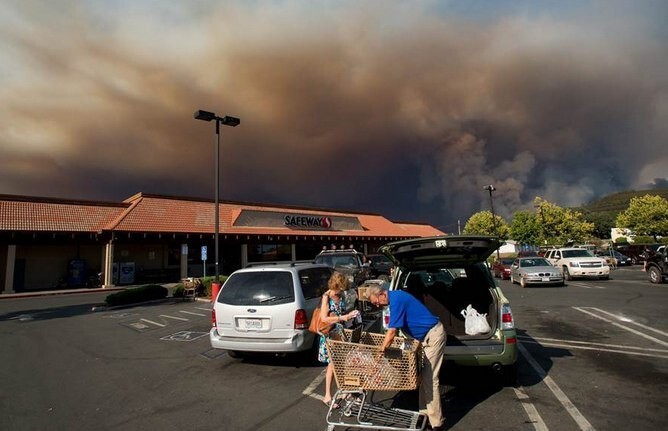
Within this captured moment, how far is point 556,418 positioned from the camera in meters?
4.00

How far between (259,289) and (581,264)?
778 inches

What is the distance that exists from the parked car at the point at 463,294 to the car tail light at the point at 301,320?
1560 mm

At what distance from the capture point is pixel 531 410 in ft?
13.9

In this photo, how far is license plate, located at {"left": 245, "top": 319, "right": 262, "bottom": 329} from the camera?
612 cm

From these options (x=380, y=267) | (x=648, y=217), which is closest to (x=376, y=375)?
(x=380, y=267)

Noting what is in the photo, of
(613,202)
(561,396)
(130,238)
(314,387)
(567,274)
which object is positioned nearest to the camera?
(561,396)

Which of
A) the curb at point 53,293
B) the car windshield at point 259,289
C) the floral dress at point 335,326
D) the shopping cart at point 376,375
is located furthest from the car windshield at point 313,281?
the curb at point 53,293

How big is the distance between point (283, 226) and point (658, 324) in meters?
30.3

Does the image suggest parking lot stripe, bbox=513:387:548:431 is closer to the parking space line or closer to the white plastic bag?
the white plastic bag

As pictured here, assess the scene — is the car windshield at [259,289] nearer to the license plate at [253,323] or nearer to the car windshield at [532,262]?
the license plate at [253,323]

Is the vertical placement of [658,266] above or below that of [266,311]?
below

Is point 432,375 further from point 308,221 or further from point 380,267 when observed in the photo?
point 308,221

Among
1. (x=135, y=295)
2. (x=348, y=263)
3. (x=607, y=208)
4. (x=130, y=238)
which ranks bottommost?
(x=135, y=295)

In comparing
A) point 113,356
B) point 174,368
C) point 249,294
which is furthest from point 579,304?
point 113,356
